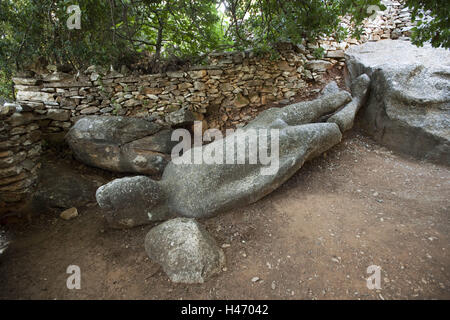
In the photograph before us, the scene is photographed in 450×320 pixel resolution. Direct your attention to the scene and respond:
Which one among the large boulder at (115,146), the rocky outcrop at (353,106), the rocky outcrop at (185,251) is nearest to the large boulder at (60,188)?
the large boulder at (115,146)

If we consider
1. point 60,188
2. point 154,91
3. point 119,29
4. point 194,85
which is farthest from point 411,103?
point 60,188

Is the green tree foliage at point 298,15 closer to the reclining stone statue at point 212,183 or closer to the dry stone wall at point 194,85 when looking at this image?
the dry stone wall at point 194,85

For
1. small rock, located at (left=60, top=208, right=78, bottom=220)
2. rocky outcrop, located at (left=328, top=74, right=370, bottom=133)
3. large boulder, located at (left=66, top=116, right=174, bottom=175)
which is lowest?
small rock, located at (left=60, top=208, right=78, bottom=220)

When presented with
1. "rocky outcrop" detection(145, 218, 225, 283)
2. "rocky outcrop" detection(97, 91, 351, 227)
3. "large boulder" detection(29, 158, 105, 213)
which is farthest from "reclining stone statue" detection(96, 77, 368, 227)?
"large boulder" detection(29, 158, 105, 213)

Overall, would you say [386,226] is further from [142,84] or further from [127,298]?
[142,84]

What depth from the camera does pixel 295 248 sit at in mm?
2246

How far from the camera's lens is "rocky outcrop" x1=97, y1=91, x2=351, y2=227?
2.61 metres

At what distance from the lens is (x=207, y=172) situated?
9.43ft

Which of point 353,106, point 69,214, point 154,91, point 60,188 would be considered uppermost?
point 154,91

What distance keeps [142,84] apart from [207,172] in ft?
8.61

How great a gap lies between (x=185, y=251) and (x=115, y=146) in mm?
2408

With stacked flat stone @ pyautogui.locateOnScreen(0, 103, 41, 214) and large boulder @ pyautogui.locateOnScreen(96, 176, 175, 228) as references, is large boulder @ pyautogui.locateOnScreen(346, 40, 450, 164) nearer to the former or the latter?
large boulder @ pyautogui.locateOnScreen(96, 176, 175, 228)

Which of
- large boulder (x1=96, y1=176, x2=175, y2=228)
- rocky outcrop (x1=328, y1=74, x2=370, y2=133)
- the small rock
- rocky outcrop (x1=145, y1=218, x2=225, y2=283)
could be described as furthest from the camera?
rocky outcrop (x1=328, y1=74, x2=370, y2=133)

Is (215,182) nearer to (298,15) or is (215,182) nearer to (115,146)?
(115,146)
